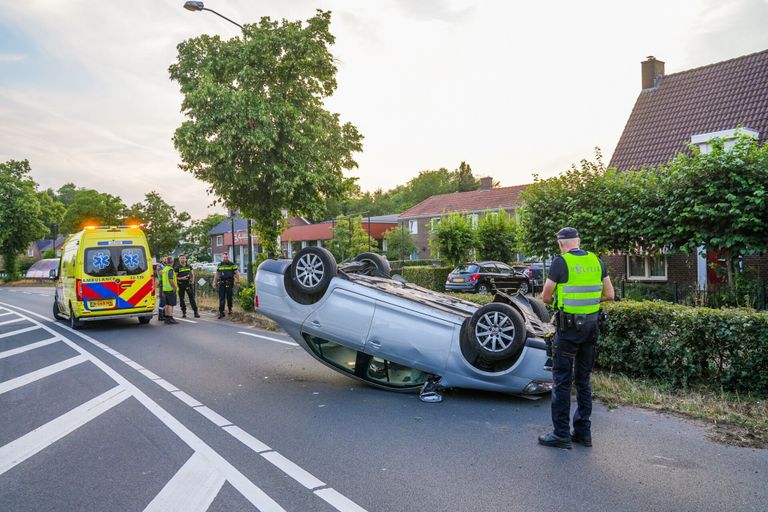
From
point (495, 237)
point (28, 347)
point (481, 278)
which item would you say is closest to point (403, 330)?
point (28, 347)

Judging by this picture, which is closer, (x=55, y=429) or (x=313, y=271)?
(x=55, y=429)

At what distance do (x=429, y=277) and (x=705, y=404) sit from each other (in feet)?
64.4

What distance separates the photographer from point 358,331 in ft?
21.5

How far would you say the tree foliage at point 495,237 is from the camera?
98.3 ft

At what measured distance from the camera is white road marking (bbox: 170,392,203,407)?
259 inches

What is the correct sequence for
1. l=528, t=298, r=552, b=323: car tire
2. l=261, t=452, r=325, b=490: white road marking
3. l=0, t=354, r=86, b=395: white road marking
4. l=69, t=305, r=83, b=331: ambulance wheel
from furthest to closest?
l=69, t=305, r=83, b=331: ambulance wheel
l=0, t=354, r=86, b=395: white road marking
l=528, t=298, r=552, b=323: car tire
l=261, t=452, r=325, b=490: white road marking

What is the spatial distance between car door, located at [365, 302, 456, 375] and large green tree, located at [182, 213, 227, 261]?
141 ft

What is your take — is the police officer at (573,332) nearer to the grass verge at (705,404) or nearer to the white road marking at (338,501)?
the grass verge at (705,404)

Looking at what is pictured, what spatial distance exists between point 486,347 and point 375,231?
51.4 metres

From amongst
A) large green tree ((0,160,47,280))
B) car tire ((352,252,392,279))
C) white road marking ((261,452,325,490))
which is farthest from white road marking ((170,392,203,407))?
large green tree ((0,160,47,280))

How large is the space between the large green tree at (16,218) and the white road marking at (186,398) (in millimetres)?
51827

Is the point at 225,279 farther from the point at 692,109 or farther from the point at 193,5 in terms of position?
the point at 692,109

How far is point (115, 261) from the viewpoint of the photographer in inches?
551

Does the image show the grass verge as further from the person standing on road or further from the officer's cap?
the person standing on road
